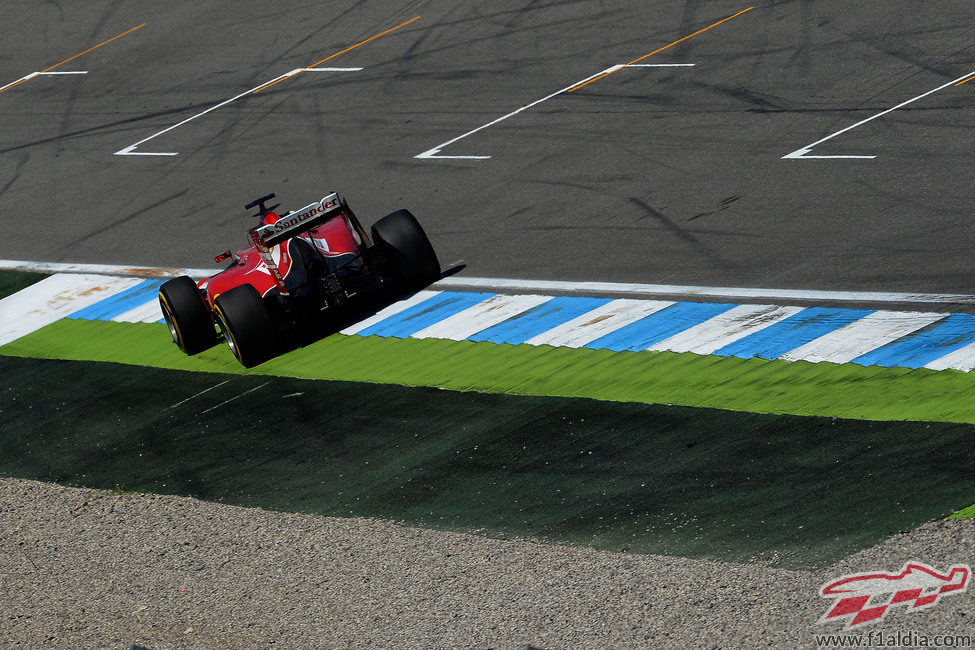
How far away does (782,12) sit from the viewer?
2102 centimetres

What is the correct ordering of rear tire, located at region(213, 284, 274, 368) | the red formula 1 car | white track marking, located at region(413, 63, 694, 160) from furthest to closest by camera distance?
white track marking, located at region(413, 63, 694, 160)
the red formula 1 car
rear tire, located at region(213, 284, 274, 368)

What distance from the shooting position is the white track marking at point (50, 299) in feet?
51.8

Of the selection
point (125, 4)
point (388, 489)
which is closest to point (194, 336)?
point (388, 489)

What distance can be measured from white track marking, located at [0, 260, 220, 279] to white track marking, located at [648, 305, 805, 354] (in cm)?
704

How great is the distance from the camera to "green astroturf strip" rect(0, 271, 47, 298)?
1728 cm

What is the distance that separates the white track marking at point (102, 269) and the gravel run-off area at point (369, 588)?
21.6 ft

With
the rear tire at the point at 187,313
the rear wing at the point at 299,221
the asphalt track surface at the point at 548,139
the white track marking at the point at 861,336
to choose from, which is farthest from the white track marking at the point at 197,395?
the white track marking at the point at 861,336

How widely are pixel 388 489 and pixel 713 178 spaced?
300 inches

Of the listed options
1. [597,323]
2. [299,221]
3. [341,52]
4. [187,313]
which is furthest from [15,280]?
[597,323]

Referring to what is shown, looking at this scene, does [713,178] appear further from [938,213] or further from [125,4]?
[125,4]

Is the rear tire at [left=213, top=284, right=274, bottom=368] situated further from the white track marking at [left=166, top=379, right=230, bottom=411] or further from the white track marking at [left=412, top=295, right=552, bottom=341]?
the white track marking at [left=412, top=295, right=552, bottom=341]

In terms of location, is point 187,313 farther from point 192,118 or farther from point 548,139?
point 192,118

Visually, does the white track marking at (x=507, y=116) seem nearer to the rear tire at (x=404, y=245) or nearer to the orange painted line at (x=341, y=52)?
the rear tire at (x=404, y=245)
